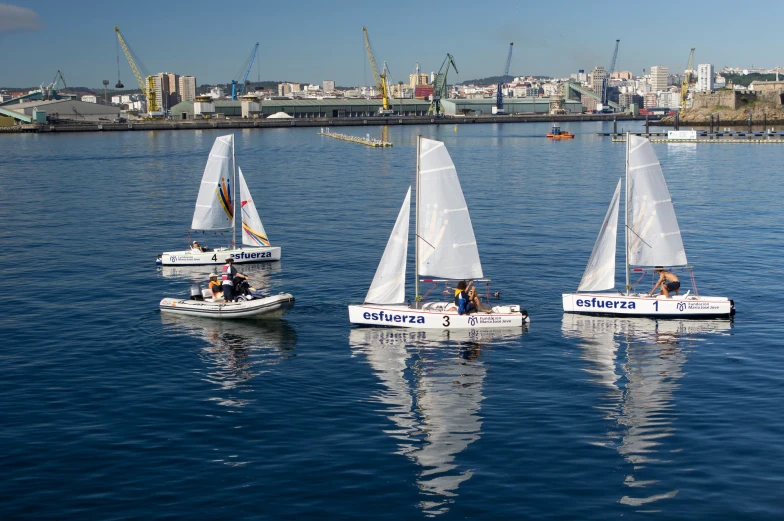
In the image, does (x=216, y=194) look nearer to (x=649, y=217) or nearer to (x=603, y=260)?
(x=603, y=260)

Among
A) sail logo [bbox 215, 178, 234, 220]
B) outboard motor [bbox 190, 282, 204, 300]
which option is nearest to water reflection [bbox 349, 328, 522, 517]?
outboard motor [bbox 190, 282, 204, 300]

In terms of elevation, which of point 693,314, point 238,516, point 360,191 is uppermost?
point 360,191

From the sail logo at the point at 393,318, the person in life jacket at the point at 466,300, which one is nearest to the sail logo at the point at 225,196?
the sail logo at the point at 393,318

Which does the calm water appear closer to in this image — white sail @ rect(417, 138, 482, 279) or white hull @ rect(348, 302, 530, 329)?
white hull @ rect(348, 302, 530, 329)

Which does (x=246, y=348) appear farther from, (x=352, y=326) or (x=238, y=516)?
(x=238, y=516)

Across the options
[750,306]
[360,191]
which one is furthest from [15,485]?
[360,191]

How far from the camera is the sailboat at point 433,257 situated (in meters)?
35.4

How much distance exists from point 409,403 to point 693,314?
1633 centimetres

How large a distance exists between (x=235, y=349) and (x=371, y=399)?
26.8 feet

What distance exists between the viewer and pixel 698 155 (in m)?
135

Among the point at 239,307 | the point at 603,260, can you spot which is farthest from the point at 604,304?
the point at 239,307

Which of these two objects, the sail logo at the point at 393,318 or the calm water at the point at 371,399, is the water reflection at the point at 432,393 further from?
the sail logo at the point at 393,318

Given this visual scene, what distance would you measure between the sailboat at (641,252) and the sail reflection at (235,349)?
44.1 ft

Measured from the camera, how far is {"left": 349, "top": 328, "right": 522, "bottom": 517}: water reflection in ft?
74.0
